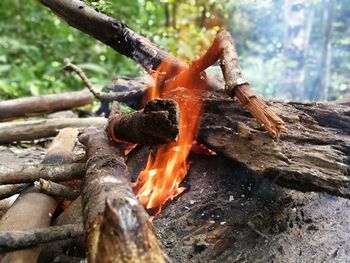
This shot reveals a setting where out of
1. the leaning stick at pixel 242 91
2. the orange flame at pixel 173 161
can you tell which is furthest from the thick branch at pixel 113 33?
the leaning stick at pixel 242 91

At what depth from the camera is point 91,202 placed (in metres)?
1.90

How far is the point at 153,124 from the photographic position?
88.5 inches

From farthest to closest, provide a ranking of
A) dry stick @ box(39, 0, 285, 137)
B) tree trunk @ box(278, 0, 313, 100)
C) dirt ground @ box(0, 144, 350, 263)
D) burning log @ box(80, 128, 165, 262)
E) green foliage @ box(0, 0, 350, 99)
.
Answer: green foliage @ box(0, 0, 350, 99), tree trunk @ box(278, 0, 313, 100), dry stick @ box(39, 0, 285, 137), dirt ground @ box(0, 144, 350, 263), burning log @ box(80, 128, 165, 262)

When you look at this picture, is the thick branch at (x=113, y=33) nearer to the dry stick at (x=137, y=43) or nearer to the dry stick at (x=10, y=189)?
the dry stick at (x=137, y=43)

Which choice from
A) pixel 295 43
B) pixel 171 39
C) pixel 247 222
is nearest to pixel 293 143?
pixel 247 222

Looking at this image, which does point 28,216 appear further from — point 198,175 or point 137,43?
point 137,43

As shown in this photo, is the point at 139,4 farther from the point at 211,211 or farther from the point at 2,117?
the point at 211,211

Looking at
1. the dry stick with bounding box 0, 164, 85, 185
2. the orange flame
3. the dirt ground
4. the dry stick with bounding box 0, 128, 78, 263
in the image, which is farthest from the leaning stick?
the dry stick with bounding box 0, 128, 78, 263

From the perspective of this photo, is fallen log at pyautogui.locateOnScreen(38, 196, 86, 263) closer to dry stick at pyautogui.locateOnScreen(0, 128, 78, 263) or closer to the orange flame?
dry stick at pyautogui.locateOnScreen(0, 128, 78, 263)

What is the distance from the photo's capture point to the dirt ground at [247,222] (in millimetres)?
2393

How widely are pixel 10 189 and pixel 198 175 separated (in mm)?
1459

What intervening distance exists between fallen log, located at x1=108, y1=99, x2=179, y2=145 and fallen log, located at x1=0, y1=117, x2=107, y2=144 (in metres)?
1.99

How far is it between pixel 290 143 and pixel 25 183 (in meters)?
1.98

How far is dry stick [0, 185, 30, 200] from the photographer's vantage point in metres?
2.78
